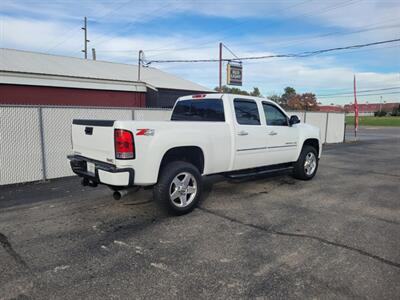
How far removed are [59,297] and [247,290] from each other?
67.8 inches

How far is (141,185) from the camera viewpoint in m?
4.83

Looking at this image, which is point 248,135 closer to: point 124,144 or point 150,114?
point 124,144

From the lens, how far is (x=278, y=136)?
6961mm

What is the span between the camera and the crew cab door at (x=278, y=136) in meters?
6.79

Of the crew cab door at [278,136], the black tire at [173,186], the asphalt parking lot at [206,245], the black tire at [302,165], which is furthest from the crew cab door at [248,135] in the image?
the black tire at [302,165]

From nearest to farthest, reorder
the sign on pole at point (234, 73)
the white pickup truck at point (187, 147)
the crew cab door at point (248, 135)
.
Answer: the white pickup truck at point (187, 147), the crew cab door at point (248, 135), the sign on pole at point (234, 73)

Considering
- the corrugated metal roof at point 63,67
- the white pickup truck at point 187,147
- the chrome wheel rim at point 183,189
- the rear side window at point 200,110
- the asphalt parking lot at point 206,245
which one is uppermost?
the corrugated metal roof at point 63,67

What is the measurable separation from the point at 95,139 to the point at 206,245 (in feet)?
7.57

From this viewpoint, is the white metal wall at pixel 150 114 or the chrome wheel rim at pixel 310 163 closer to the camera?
the chrome wheel rim at pixel 310 163

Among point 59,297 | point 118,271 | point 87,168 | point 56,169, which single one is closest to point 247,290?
point 118,271

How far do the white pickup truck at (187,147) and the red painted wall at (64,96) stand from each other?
10.1 meters

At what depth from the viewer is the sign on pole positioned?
22438mm

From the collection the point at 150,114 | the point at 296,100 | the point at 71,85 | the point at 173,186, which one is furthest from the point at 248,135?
the point at 296,100

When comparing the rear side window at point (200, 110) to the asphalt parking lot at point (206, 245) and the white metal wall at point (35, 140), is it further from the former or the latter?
the white metal wall at point (35, 140)
